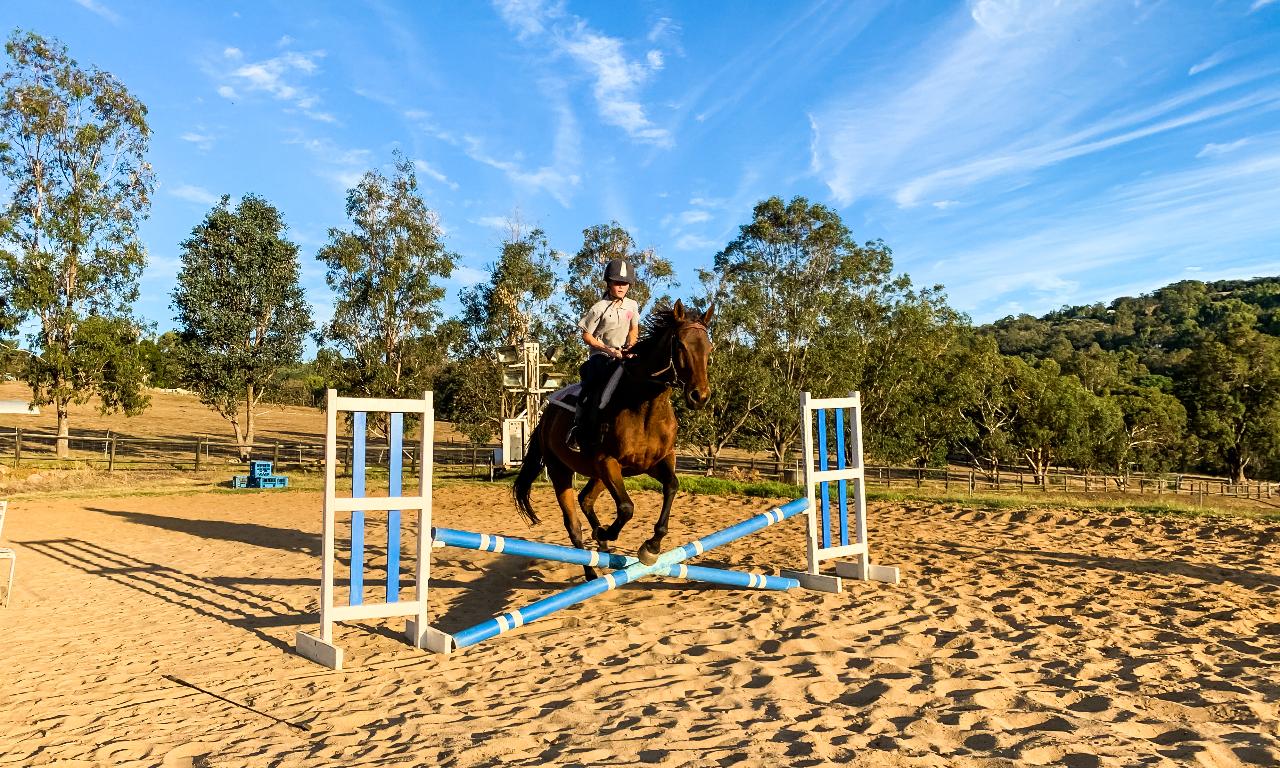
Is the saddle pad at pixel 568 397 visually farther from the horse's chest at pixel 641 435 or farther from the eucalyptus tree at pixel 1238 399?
the eucalyptus tree at pixel 1238 399

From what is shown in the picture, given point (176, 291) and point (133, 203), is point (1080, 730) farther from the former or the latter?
point (133, 203)

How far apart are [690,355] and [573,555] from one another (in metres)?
1.80

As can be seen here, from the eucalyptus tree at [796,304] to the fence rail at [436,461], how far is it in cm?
312

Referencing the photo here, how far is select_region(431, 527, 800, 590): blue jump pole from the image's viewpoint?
471 centimetres

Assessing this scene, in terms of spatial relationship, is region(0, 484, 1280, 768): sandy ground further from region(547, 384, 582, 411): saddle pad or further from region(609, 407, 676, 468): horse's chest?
region(547, 384, 582, 411): saddle pad

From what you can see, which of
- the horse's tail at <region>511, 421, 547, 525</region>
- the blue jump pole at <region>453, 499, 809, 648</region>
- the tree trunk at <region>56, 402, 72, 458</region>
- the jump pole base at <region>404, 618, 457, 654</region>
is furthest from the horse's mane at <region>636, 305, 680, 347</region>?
the tree trunk at <region>56, 402, 72, 458</region>

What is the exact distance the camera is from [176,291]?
24.0 m

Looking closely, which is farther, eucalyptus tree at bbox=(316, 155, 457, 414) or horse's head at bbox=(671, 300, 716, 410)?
eucalyptus tree at bbox=(316, 155, 457, 414)

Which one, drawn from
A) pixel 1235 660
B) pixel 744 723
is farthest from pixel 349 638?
pixel 1235 660

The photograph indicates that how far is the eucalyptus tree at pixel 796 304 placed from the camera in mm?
25328

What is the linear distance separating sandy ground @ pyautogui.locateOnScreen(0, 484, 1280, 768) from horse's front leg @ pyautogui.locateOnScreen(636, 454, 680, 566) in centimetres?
53

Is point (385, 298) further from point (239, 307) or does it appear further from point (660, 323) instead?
point (660, 323)

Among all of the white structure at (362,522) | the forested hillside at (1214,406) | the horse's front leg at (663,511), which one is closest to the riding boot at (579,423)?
the horse's front leg at (663,511)

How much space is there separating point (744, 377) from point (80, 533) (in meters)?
18.9
